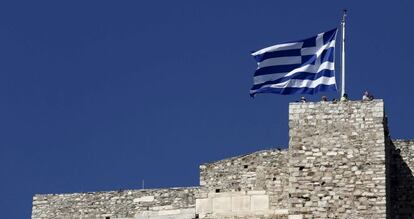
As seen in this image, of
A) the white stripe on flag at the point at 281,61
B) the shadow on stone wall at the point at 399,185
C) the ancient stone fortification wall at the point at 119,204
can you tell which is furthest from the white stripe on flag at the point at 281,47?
the ancient stone fortification wall at the point at 119,204

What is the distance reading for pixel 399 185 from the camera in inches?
2655

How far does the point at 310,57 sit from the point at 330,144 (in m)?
3.77

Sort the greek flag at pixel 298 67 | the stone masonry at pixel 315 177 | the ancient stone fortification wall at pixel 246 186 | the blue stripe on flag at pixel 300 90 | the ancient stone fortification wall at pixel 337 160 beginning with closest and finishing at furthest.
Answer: the ancient stone fortification wall at pixel 337 160 < the stone masonry at pixel 315 177 < the ancient stone fortification wall at pixel 246 186 < the blue stripe on flag at pixel 300 90 < the greek flag at pixel 298 67

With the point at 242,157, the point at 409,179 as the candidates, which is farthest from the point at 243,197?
the point at 409,179

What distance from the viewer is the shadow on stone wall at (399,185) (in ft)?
220

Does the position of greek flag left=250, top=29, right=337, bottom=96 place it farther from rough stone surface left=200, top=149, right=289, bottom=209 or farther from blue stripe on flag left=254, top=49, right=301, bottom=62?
rough stone surface left=200, top=149, right=289, bottom=209

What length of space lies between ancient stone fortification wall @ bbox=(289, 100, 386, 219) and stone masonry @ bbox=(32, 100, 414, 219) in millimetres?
32

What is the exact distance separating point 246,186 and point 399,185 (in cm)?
510

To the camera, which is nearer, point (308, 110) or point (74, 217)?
point (308, 110)

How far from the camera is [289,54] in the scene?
6812 centimetres

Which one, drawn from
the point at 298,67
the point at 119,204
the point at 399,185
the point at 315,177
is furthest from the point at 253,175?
the point at 119,204

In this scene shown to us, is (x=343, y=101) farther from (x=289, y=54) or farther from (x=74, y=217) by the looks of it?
(x=74, y=217)

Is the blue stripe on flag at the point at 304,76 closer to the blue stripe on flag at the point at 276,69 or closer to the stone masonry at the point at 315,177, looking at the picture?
the blue stripe on flag at the point at 276,69

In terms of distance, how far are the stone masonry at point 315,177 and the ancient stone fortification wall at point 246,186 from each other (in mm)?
33
